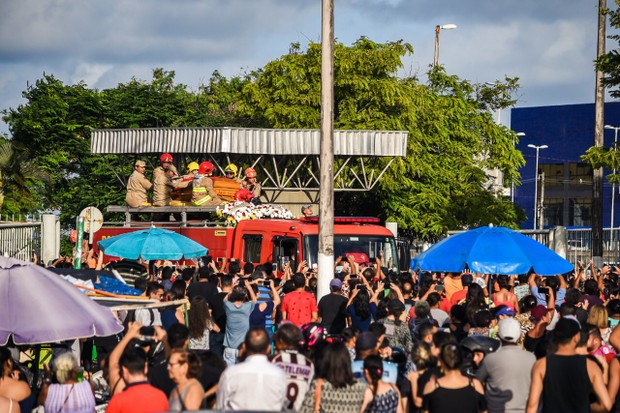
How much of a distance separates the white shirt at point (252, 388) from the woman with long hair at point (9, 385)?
2008mm

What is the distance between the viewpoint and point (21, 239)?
90.7ft

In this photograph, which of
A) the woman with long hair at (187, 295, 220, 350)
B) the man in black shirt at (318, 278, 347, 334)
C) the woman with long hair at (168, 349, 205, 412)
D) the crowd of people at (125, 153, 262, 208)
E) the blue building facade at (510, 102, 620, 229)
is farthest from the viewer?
Result: the blue building facade at (510, 102, 620, 229)

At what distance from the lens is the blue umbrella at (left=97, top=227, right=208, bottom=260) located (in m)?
19.5

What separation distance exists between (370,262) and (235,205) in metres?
4.06

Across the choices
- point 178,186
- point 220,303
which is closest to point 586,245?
point 178,186

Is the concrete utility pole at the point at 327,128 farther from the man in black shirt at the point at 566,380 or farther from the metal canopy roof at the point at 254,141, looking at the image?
the metal canopy roof at the point at 254,141

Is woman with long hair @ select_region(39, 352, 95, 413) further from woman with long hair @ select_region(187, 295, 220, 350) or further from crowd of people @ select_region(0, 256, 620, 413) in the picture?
woman with long hair @ select_region(187, 295, 220, 350)

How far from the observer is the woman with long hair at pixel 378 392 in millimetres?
8727

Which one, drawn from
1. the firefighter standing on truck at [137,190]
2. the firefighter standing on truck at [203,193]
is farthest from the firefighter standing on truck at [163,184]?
the firefighter standing on truck at [203,193]

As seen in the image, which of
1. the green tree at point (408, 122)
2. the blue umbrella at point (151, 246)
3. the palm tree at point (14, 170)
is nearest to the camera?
the blue umbrella at point (151, 246)

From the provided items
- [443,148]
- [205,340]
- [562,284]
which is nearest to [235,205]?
[562,284]

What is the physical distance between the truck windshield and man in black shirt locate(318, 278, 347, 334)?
8.51m

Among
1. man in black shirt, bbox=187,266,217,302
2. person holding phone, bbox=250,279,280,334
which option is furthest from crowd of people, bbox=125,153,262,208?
man in black shirt, bbox=187,266,217,302

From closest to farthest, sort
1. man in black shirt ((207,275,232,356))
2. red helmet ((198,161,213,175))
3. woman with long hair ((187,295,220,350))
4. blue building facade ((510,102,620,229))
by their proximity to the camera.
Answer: woman with long hair ((187,295,220,350)) → man in black shirt ((207,275,232,356)) → red helmet ((198,161,213,175)) → blue building facade ((510,102,620,229))
